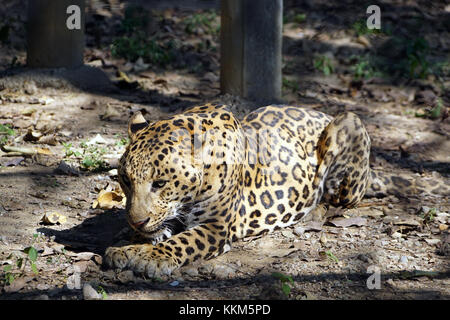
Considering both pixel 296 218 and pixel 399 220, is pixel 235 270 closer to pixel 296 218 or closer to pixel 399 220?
pixel 296 218

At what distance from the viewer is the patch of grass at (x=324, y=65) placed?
1114 cm

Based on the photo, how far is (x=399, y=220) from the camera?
6.68 meters

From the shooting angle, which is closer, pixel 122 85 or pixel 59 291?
pixel 59 291

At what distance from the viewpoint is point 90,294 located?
15.8 ft

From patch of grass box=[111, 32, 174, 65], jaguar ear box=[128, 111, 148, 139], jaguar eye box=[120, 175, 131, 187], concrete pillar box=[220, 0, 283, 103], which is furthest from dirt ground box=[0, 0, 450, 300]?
jaguar ear box=[128, 111, 148, 139]

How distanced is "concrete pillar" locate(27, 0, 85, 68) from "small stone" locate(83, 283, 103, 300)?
17.5 feet

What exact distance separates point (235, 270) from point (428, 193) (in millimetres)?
2757

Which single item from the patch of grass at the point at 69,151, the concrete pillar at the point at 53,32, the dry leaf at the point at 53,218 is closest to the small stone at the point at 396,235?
the dry leaf at the point at 53,218

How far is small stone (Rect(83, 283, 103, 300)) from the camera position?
4781 mm

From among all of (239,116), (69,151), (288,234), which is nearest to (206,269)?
(288,234)

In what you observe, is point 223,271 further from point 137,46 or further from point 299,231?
point 137,46

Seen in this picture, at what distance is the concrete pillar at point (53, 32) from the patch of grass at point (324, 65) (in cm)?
381

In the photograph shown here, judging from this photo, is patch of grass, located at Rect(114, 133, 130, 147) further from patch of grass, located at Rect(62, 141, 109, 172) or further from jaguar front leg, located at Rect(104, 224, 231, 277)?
jaguar front leg, located at Rect(104, 224, 231, 277)

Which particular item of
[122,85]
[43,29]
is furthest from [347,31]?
[43,29]
